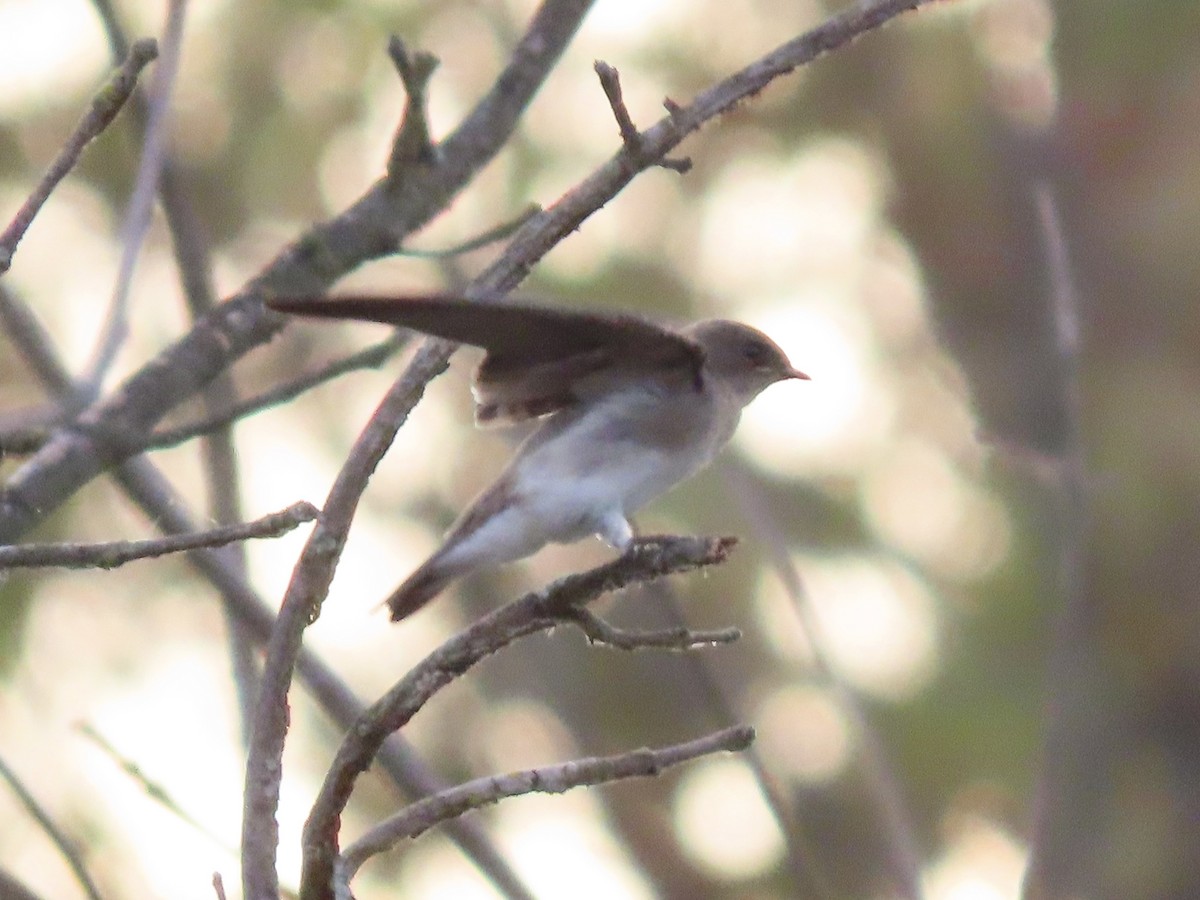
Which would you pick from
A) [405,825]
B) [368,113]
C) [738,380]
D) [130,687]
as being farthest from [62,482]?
[368,113]

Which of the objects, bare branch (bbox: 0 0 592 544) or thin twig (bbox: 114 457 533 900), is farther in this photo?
bare branch (bbox: 0 0 592 544)

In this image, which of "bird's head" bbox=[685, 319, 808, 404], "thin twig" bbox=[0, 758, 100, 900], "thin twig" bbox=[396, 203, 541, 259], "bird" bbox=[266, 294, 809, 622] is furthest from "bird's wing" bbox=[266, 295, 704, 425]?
"thin twig" bbox=[0, 758, 100, 900]

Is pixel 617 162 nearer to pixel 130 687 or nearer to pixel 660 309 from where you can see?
pixel 130 687

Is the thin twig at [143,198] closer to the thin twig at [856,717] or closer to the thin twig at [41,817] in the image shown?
the thin twig at [41,817]

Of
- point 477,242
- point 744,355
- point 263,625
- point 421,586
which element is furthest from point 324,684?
point 744,355

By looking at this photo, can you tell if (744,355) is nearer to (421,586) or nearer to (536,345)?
(421,586)

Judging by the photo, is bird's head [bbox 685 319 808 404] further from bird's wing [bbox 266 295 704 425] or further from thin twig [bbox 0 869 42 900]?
thin twig [bbox 0 869 42 900]
